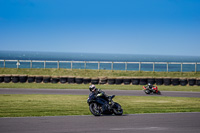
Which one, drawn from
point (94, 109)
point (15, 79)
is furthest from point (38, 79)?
point (94, 109)

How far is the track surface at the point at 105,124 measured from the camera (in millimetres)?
9953

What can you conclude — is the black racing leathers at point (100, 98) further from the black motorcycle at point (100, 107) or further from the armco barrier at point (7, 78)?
the armco barrier at point (7, 78)

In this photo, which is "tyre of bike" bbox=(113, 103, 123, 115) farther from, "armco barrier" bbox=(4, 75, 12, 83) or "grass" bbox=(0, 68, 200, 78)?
"grass" bbox=(0, 68, 200, 78)

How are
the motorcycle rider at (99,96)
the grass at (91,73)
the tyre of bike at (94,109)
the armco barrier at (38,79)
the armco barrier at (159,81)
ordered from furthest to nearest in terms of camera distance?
the grass at (91,73), the armco barrier at (38,79), the armco barrier at (159,81), the motorcycle rider at (99,96), the tyre of bike at (94,109)

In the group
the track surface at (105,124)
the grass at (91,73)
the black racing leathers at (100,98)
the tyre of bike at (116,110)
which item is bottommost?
the track surface at (105,124)

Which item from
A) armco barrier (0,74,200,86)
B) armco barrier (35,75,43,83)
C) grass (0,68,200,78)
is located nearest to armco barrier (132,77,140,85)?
armco barrier (0,74,200,86)

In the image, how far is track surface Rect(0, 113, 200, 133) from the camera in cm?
995

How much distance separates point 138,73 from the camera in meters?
41.0

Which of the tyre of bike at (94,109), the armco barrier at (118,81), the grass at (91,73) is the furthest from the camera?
the grass at (91,73)

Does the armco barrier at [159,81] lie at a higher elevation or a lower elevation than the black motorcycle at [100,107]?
higher

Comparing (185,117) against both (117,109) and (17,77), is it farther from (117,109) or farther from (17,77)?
(17,77)

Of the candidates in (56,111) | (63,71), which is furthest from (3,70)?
(56,111)

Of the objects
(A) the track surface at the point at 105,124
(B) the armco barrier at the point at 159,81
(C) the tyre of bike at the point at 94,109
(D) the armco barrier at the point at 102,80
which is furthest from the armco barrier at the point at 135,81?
(C) the tyre of bike at the point at 94,109

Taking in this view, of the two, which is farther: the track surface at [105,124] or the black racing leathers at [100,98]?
the black racing leathers at [100,98]
